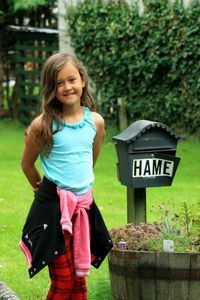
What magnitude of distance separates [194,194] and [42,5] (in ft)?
34.9

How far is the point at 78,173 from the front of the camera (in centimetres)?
514

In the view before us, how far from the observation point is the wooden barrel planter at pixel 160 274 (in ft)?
17.4

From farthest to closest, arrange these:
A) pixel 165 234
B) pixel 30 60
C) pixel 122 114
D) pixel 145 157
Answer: pixel 30 60 → pixel 122 114 → pixel 145 157 → pixel 165 234

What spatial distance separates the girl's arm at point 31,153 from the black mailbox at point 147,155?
27.7 inches

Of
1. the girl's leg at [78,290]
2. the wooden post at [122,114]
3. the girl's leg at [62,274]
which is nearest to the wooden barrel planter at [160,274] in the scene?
the girl's leg at [78,290]

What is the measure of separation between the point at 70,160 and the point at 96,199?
515 centimetres

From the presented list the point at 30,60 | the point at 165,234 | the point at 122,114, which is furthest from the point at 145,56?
the point at 165,234

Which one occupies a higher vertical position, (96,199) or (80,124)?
(80,124)

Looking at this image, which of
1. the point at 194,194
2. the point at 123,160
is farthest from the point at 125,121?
the point at 123,160

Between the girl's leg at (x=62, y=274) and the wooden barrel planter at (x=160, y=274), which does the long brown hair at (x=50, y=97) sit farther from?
the wooden barrel planter at (x=160, y=274)

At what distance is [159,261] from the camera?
5.34 m

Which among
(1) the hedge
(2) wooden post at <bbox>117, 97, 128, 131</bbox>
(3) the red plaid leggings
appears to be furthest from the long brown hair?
(2) wooden post at <bbox>117, 97, 128, 131</bbox>

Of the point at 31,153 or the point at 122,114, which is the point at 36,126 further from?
the point at 122,114

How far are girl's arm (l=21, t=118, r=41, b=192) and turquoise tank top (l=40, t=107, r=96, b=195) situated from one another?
9 cm
